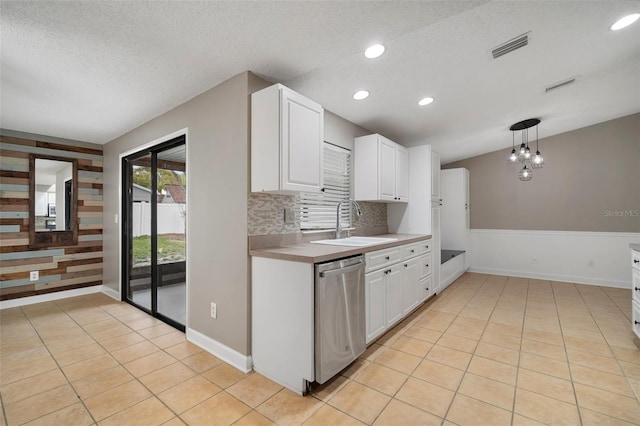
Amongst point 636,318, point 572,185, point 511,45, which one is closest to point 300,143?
point 511,45

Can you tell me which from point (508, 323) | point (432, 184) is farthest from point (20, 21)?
point (508, 323)

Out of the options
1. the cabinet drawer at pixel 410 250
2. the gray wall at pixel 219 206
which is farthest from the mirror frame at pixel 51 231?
the cabinet drawer at pixel 410 250

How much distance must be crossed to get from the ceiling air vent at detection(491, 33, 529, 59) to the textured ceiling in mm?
55

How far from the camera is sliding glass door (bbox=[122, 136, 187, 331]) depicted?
10.0 feet

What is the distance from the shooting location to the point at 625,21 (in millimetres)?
2137

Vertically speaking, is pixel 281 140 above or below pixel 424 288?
above

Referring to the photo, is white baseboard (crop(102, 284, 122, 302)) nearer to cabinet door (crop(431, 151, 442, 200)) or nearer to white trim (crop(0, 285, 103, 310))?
white trim (crop(0, 285, 103, 310))

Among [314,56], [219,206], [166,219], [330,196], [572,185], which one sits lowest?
[166,219]

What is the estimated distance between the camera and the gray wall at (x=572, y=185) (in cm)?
450

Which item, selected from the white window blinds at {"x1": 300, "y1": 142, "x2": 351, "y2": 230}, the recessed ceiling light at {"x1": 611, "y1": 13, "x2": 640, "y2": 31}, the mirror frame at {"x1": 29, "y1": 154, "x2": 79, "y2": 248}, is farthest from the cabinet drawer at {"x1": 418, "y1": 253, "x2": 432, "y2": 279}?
the mirror frame at {"x1": 29, "y1": 154, "x2": 79, "y2": 248}

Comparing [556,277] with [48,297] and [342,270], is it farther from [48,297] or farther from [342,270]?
[48,297]

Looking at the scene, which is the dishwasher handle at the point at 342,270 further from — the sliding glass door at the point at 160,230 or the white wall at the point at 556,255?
the white wall at the point at 556,255

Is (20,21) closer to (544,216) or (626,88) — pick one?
(626,88)

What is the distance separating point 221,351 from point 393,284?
66.1 inches
